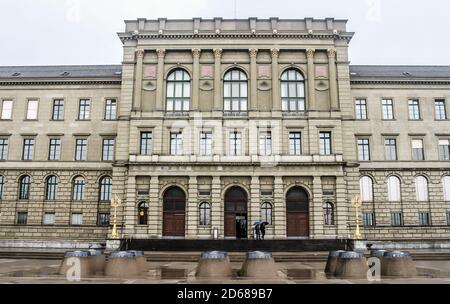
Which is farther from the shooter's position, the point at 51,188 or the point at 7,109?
the point at 7,109

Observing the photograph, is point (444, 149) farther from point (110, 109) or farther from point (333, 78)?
point (110, 109)

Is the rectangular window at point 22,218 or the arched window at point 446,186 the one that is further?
the rectangular window at point 22,218

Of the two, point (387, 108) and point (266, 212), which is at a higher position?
point (387, 108)

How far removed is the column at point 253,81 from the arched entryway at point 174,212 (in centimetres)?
1177

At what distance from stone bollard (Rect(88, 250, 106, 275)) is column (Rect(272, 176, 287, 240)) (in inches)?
991

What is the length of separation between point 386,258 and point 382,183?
3136 cm

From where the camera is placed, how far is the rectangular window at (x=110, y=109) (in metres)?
49.1

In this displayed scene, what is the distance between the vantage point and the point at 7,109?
50062 millimetres

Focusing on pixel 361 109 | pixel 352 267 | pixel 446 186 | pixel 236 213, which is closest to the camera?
pixel 352 267

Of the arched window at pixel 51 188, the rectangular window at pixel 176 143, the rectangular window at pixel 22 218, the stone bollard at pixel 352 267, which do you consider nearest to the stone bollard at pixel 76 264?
the stone bollard at pixel 352 267

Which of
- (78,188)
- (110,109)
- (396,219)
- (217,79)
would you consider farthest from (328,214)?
(78,188)

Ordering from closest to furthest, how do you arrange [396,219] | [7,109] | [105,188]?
[396,219] → [105,188] → [7,109]

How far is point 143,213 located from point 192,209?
5.05m

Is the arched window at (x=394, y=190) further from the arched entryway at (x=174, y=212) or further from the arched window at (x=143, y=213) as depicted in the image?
the arched window at (x=143, y=213)
